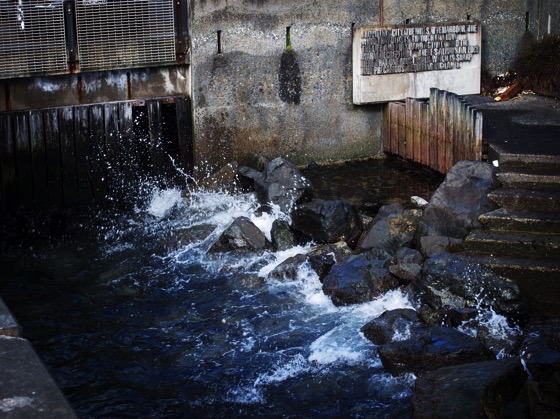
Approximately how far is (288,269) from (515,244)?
8.97ft

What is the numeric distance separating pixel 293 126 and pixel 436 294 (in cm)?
572

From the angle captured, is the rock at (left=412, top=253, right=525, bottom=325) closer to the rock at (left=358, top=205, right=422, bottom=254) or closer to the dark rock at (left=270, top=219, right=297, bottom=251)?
the rock at (left=358, top=205, right=422, bottom=254)

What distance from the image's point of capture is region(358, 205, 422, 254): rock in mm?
11461

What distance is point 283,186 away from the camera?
13016mm

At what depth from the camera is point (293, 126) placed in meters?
14.8

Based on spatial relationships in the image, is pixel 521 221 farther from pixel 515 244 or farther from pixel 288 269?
pixel 288 269

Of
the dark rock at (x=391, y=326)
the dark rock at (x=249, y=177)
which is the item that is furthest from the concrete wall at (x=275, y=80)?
the dark rock at (x=391, y=326)

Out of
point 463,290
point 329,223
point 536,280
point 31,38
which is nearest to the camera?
point 463,290

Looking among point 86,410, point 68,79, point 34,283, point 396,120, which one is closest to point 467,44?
point 396,120

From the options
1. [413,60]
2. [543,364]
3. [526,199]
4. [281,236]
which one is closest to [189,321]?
[281,236]

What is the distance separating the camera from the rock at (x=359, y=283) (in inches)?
406

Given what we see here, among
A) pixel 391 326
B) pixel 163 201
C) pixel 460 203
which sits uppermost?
pixel 460 203

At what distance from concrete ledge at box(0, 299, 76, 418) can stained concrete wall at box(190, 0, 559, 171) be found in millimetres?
8888

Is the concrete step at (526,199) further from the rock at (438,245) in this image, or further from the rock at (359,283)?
the rock at (359,283)
